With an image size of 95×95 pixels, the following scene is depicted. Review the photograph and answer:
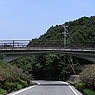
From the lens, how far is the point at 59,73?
282 feet

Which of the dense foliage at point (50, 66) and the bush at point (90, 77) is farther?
the dense foliage at point (50, 66)

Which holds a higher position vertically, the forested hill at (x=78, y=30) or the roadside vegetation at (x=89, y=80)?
the forested hill at (x=78, y=30)

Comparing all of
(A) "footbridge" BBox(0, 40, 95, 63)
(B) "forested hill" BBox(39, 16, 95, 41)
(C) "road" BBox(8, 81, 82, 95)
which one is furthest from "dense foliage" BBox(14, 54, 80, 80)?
(C) "road" BBox(8, 81, 82, 95)

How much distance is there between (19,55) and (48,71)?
136 ft

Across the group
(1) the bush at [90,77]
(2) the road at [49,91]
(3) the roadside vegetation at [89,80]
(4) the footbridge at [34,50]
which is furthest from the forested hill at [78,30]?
(1) the bush at [90,77]

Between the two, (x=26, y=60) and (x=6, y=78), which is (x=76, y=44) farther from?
(x=26, y=60)

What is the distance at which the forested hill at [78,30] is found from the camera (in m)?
87.3

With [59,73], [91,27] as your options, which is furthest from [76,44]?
[91,27]

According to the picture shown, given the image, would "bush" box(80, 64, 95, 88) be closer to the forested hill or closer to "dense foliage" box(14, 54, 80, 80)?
"dense foliage" box(14, 54, 80, 80)

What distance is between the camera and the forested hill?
3438 inches

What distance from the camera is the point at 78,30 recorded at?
9044 centimetres

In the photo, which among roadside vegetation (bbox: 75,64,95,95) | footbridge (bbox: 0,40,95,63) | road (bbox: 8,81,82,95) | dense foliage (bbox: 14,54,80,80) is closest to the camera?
roadside vegetation (bbox: 75,64,95,95)

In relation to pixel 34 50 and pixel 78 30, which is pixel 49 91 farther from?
pixel 78 30

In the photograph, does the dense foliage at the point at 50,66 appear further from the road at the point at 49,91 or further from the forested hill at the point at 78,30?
the road at the point at 49,91
